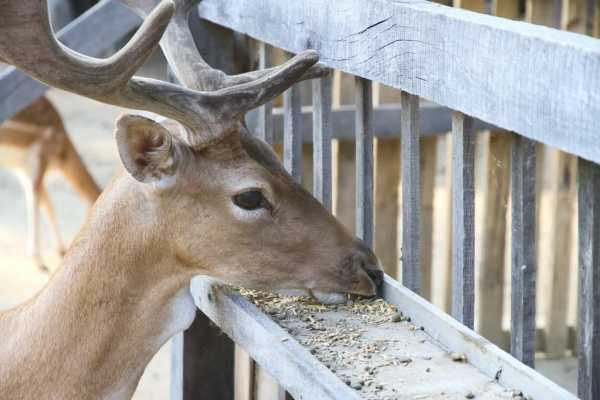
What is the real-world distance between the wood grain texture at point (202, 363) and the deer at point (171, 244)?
75 cm

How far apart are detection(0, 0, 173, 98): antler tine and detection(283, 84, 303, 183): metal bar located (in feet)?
2.21

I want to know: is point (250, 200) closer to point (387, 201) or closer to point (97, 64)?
point (97, 64)

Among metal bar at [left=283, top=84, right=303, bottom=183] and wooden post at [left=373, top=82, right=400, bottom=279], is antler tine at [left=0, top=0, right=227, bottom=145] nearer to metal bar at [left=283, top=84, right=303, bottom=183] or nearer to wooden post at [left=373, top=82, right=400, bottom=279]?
metal bar at [left=283, top=84, right=303, bottom=183]

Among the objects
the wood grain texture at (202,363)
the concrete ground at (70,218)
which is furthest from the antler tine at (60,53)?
the concrete ground at (70,218)

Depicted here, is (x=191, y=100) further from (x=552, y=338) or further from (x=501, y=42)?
(x=552, y=338)

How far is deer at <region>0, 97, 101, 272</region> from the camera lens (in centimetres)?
902

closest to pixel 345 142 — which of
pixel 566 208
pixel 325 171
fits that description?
pixel 566 208

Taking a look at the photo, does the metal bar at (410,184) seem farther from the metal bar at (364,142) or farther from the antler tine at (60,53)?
the antler tine at (60,53)

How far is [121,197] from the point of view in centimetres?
312

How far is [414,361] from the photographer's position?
8.59 ft

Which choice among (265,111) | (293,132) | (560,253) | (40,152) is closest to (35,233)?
(40,152)

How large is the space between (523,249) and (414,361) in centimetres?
37

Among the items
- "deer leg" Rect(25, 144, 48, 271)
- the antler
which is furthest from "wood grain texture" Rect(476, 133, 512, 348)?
"deer leg" Rect(25, 144, 48, 271)

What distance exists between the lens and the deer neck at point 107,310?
310cm
